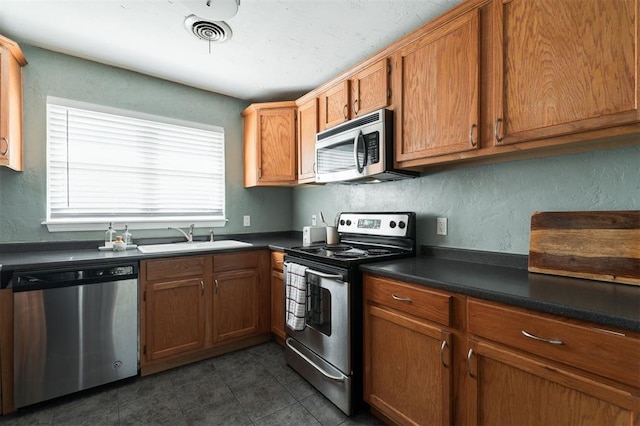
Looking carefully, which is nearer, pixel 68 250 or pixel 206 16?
pixel 206 16

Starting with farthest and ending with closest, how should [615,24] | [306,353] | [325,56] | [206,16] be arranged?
[325,56], [306,353], [206,16], [615,24]

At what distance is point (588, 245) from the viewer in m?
1.34

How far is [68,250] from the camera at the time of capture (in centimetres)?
231

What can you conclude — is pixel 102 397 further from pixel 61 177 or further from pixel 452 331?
pixel 452 331

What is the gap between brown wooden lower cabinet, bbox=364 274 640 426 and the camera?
0.92 meters

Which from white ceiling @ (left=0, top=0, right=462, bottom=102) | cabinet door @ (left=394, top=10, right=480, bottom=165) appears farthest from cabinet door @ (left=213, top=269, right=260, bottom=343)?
white ceiling @ (left=0, top=0, right=462, bottom=102)

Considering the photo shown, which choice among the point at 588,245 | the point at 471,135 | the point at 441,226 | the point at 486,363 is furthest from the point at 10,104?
the point at 588,245

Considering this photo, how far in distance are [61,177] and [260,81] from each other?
1843 mm

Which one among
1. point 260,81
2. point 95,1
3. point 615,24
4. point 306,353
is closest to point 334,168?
point 260,81

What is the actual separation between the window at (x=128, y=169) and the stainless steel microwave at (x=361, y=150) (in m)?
1.37

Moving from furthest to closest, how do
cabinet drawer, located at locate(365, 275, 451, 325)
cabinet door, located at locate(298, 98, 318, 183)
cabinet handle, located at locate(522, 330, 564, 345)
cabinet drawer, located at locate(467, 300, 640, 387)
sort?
cabinet door, located at locate(298, 98, 318, 183), cabinet drawer, located at locate(365, 275, 451, 325), cabinet handle, located at locate(522, 330, 564, 345), cabinet drawer, located at locate(467, 300, 640, 387)

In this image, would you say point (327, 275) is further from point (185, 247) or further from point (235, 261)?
point (185, 247)

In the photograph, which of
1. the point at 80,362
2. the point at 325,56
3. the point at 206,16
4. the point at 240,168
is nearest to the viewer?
the point at 206,16

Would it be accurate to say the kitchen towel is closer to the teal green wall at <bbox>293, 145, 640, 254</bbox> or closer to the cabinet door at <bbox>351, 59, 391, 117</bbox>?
the teal green wall at <bbox>293, 145, 640, 254</bbox>
